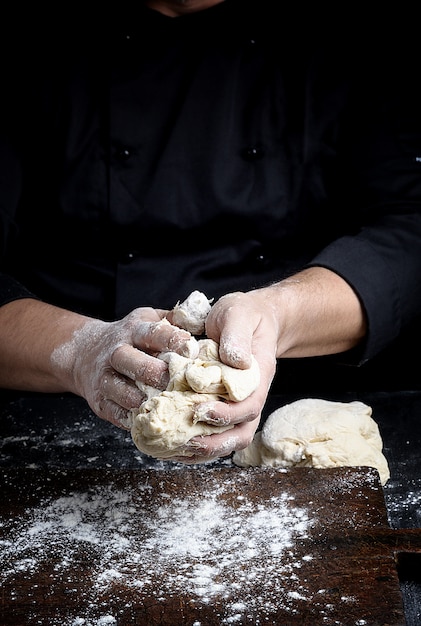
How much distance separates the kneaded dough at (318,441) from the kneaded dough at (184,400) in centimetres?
41

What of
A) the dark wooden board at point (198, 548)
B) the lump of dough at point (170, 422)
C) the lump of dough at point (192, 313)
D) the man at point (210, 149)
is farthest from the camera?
the man at point (210, 149)

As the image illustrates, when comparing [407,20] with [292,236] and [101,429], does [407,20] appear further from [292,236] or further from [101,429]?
[101,429]

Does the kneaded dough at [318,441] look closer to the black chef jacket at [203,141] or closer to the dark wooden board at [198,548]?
the dark wooden board at [198,548]

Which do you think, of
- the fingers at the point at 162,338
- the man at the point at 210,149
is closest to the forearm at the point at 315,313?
the man at the point at 210,149

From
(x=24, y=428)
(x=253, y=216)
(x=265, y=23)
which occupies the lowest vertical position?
(x=24, y=428)

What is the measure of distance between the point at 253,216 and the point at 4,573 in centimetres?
124

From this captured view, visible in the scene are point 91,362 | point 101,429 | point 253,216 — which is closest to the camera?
point 91,362

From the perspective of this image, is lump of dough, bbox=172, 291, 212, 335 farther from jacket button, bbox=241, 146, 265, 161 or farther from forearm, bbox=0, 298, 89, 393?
jacket button, bbox=241, 146, 265, 161

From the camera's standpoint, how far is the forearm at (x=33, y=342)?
1849 millimetres

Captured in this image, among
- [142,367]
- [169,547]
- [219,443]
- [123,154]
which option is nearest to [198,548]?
[169,547]

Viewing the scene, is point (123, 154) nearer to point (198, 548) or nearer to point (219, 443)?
point (219, 443)

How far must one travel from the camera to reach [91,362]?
1.68 m

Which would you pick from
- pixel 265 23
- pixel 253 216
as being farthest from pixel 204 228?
pixel 265 23

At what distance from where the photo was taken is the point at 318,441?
1.85 meters
